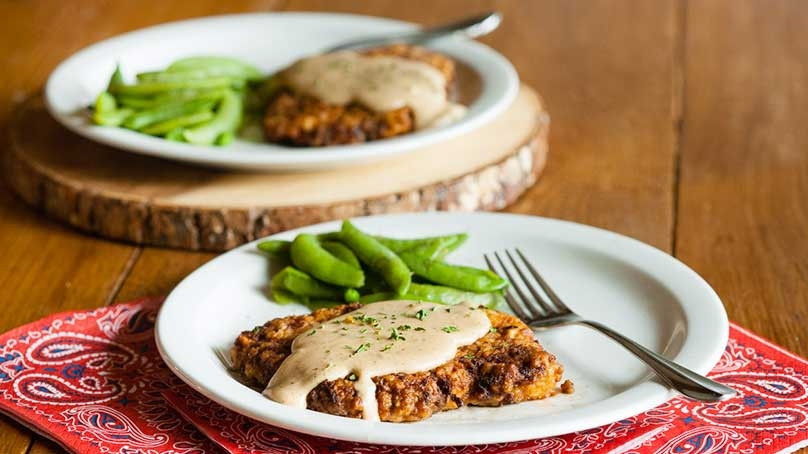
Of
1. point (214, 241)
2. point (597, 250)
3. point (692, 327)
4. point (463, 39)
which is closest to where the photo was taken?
point (692, 327)

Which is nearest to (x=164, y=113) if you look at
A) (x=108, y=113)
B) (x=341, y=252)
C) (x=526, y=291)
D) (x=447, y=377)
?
(x=108, y=113)

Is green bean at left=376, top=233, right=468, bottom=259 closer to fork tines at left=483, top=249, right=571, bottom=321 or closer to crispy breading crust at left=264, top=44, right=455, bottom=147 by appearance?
fork tines at left=483, top=249, right=571, bottom=321

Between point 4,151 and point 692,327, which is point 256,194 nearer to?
point 4,151

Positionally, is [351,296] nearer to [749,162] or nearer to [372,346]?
[372,346]

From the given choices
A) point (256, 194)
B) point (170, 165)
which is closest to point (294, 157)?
point (256, 194)

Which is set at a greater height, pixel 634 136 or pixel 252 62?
pixel 252 62

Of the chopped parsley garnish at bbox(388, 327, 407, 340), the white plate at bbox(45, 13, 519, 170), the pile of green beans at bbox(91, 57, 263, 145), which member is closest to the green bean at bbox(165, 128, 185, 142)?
the pile of green beans at bbox(91, 57, 263, 145)
